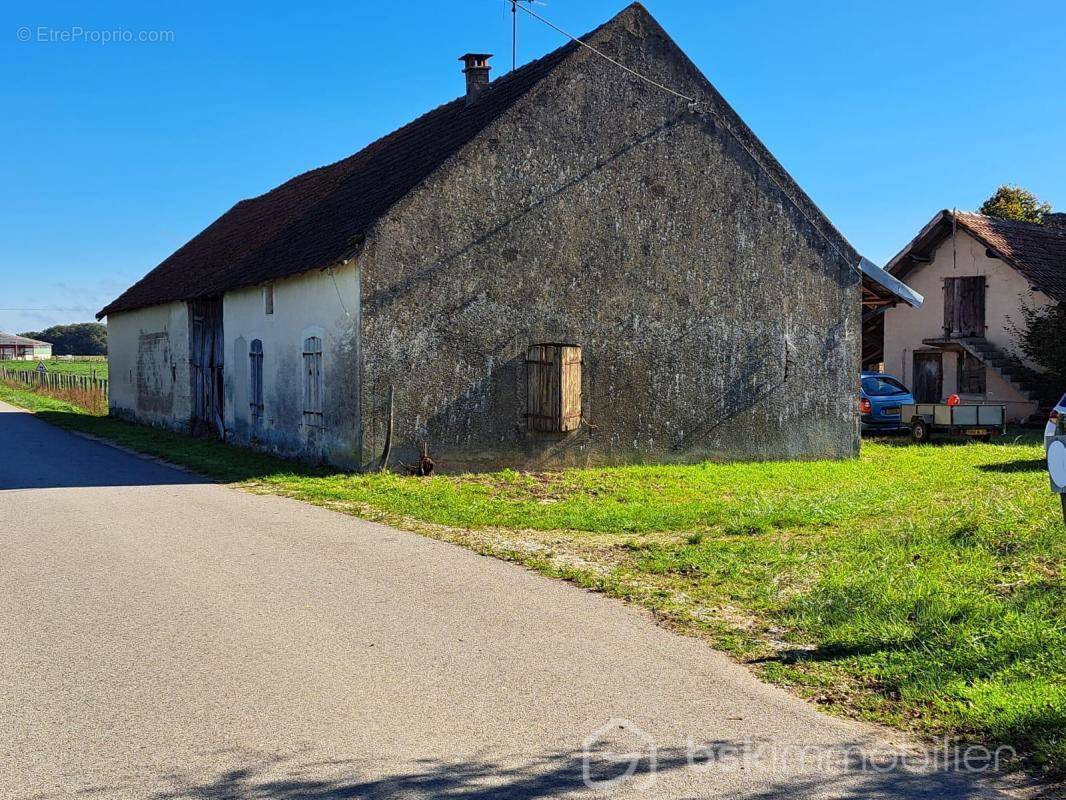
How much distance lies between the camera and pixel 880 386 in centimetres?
2577

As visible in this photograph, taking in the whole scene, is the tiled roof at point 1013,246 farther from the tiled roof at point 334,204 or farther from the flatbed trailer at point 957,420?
the tiled roof at point 334,204

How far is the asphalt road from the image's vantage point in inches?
172

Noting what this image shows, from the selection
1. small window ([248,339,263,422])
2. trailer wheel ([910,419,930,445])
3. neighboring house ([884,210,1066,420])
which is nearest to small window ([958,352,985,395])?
neighboring house ([884,210,1066,420])

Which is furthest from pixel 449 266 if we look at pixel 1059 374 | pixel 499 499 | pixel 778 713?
pixel 1059 374

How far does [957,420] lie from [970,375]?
9.74m

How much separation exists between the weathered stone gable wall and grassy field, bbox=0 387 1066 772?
1.19 meters

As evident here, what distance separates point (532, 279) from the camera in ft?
54.1

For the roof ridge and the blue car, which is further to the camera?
the roof ridge

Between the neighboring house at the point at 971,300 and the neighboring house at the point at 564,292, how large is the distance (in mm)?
12970

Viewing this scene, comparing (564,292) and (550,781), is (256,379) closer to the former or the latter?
(564,292)

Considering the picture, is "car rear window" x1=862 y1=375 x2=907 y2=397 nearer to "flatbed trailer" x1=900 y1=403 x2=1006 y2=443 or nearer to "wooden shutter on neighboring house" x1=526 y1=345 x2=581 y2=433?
"flatbed trailer" x1=900 y1=403 x2=1006 y2=443

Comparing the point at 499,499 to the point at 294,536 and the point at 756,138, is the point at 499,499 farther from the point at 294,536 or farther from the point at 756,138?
the point at 756,138

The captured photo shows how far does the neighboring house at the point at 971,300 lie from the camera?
29.6 metres

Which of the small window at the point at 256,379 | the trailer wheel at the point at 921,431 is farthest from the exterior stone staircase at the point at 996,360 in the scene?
the small window at the point at 256,379
